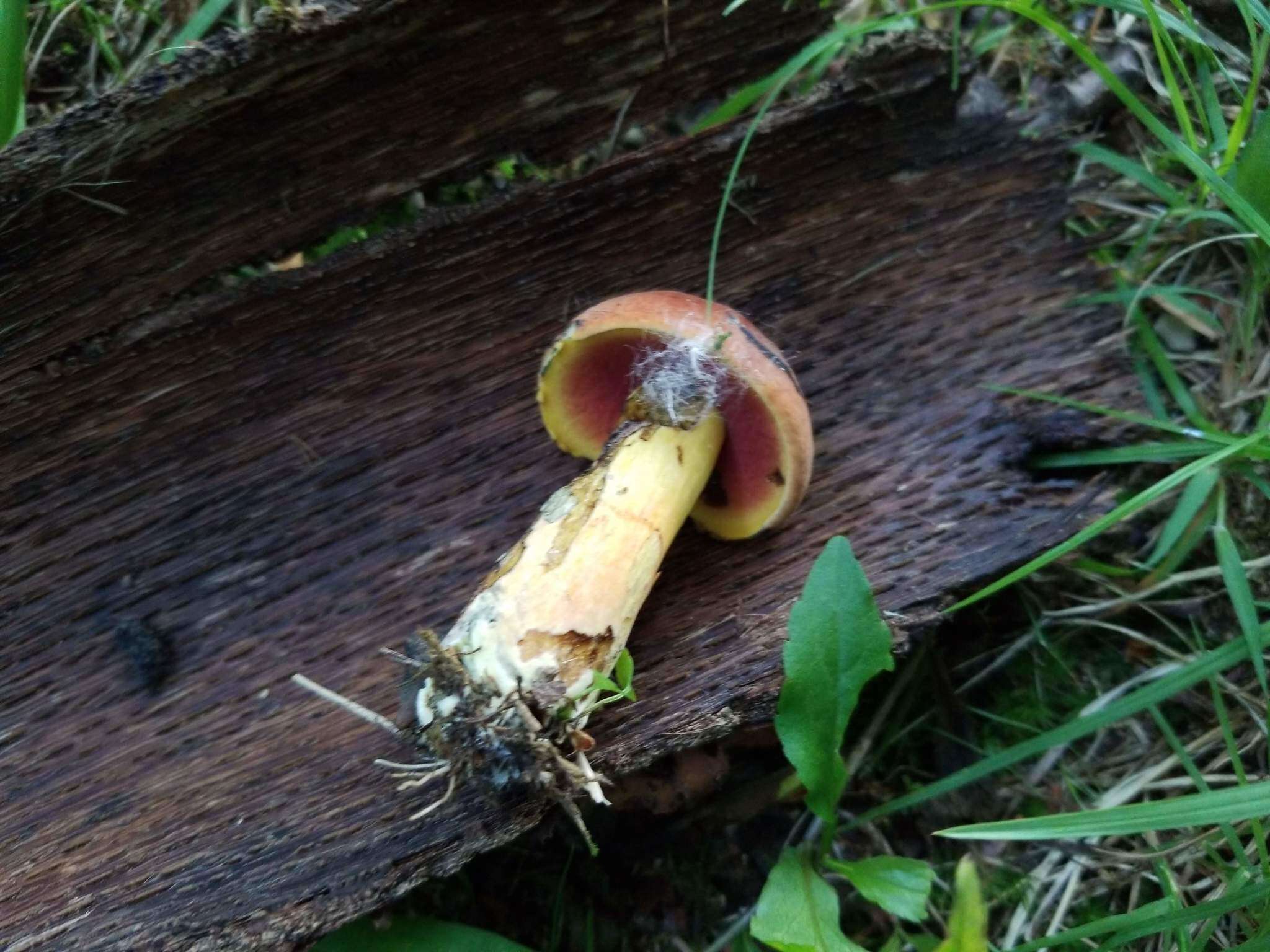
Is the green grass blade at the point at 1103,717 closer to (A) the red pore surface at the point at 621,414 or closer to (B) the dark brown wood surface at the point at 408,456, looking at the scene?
(B) the dark brown wood surface at the point at 408,456

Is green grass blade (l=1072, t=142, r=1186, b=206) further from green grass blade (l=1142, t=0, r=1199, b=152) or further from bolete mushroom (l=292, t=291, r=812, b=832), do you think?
bolete mushroom (l=292, t=291, r=812, b=832)

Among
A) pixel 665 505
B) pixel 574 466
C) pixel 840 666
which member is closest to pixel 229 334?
pixel 574 466

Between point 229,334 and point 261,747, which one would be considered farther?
point 229,334

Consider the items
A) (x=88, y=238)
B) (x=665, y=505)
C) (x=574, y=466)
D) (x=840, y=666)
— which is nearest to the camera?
(x=840, y=666)

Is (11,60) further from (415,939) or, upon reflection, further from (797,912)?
(797,912)

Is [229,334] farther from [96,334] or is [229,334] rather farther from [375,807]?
[375,807]

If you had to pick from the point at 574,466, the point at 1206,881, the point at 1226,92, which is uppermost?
the point at 1226,92

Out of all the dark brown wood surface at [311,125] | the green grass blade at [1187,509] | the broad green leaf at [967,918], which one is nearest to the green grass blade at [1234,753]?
the green grass blade at [1187,509]
